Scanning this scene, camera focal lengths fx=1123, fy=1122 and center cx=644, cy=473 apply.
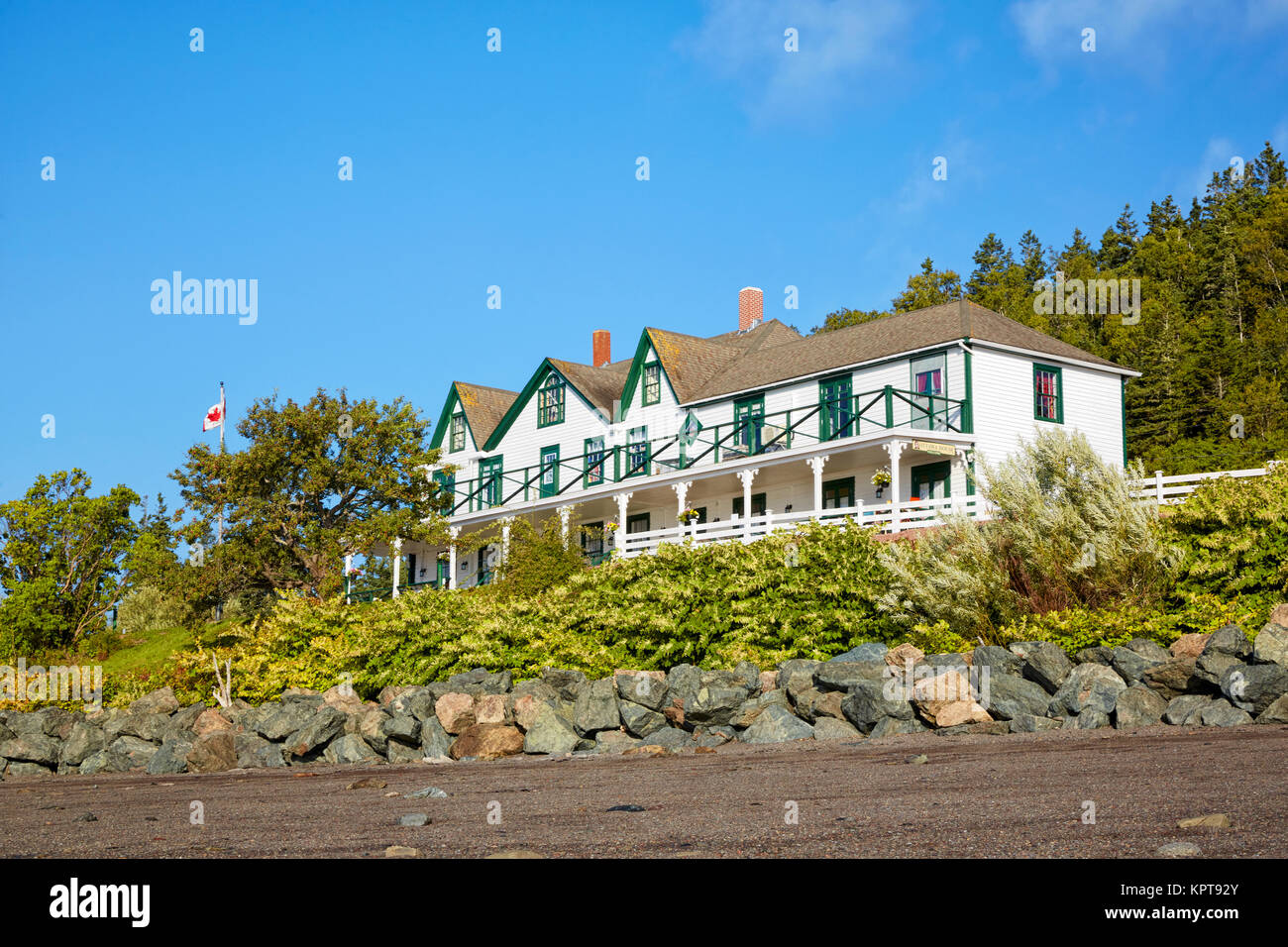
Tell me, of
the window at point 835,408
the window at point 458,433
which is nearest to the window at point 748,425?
the window at point 835,408

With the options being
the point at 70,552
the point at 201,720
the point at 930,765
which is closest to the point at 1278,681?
the point at 930,765

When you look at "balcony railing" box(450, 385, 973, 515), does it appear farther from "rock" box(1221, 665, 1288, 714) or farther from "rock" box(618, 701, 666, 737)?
"rock" box(1221, 665, 1288, 714)

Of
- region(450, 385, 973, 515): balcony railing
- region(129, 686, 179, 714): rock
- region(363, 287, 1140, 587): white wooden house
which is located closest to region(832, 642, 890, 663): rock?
region(363, 287, 1140, 587): white wooden house

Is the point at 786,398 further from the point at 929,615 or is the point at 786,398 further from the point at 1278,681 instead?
the point at 1278,681

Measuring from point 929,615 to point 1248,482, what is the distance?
4.47 metres

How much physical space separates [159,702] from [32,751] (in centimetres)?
240

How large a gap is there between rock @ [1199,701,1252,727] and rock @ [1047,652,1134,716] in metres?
0.85

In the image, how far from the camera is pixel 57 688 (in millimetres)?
23500

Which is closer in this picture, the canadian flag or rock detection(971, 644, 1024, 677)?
rock detection(971, 644, 1024, 677)

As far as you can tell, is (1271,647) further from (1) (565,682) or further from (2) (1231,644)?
(1) (565,682)

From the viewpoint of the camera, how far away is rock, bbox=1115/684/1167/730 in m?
10.9

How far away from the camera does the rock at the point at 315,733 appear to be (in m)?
14.5

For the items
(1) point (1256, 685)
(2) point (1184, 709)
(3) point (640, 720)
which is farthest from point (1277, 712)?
(3) point (640, 720)

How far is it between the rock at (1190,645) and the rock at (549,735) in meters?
6.88
